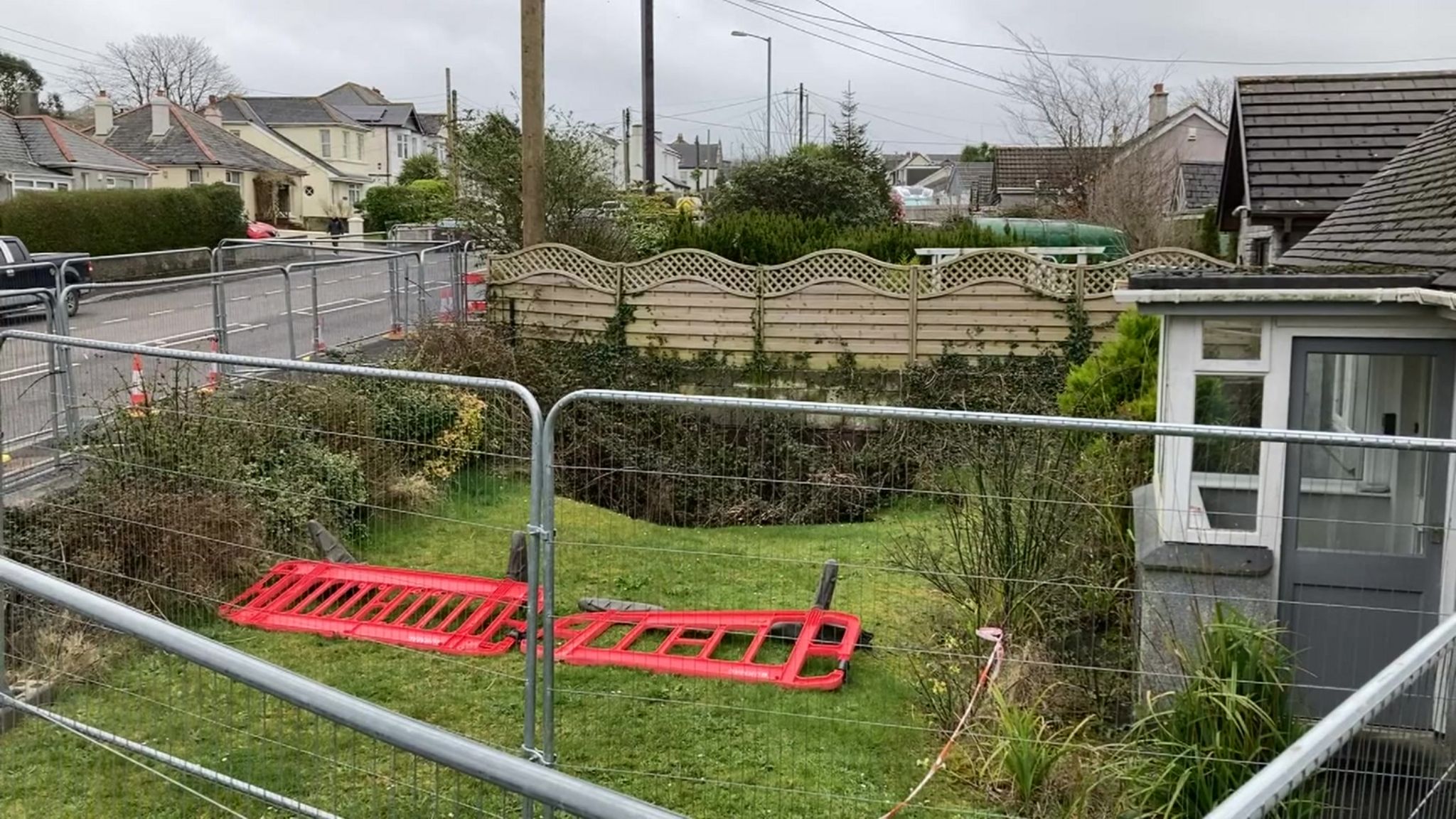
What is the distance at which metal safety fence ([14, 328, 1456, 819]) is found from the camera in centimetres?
445

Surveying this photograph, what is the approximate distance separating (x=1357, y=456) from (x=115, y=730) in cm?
569

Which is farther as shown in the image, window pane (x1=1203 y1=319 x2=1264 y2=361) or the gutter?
window pane (x1=1203 y1=319 x2=1264 y2=361)

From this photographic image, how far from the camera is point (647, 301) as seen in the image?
1545 centimetres

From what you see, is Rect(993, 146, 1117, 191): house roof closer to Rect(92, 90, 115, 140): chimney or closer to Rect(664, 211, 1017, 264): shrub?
Rect(664, 211, 1017, 264): shrub

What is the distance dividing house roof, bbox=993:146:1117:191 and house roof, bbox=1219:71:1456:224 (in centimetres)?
1667

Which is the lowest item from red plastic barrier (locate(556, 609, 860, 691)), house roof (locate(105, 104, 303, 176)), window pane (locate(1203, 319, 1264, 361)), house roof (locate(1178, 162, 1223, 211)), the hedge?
red plastic barrier (locate(556, 609, 860, 691))

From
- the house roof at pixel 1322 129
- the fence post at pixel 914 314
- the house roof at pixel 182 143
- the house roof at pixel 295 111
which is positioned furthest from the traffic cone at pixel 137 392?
the house roof at pixel 295 111

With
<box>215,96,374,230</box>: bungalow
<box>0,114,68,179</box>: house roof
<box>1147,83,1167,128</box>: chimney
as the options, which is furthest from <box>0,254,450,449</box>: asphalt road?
<box>215,96,374,230</box>: bungalow

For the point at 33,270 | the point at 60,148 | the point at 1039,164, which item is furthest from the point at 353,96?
the point at 33,270

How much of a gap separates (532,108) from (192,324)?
546cm

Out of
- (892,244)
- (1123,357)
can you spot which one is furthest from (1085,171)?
(1123,357)

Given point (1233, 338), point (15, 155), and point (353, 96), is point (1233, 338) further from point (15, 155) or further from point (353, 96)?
point (353, 96)

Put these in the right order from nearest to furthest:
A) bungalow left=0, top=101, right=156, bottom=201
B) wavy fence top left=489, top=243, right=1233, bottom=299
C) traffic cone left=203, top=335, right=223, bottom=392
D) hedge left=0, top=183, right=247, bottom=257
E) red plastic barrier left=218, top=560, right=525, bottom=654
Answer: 1. red plastic barrier left=218, top=560, right=525, bottom=654
2. traffic cone left=203, top=335, right=223, bottom=392
3. wavy fence top left=489, top=243, right=1233, bottom=299
4. hedge left=0, top=183, right=247, bottom=257
5. bungalow left=0, top=101, right=156, bottom=201

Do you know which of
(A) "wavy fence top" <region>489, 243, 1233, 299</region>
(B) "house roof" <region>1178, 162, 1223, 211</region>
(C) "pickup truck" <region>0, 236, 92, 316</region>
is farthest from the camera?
(B) "house roof" <region>1178, 162, 1223, 211</region>
